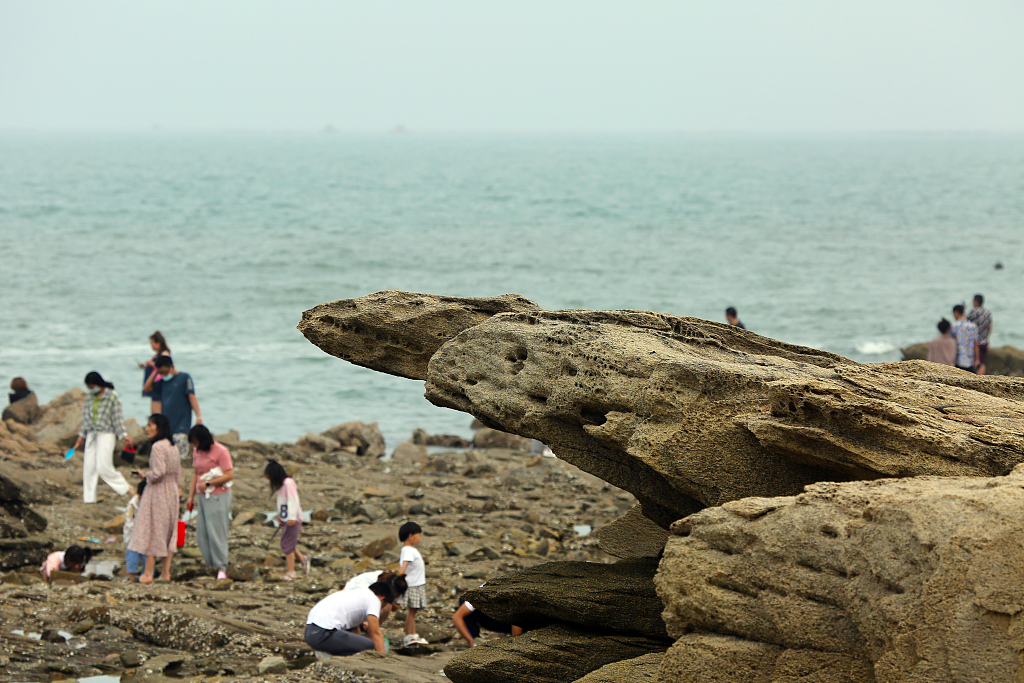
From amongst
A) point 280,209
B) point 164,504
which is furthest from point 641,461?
point 280,209

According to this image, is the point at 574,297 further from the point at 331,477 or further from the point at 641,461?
the point at 641,461

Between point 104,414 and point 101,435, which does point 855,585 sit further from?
point 101,435

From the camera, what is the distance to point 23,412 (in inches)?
866

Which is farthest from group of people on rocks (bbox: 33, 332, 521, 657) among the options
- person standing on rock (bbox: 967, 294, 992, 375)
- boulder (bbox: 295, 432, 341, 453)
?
person standing on rock (bbox: 967, 294, 992, 375)

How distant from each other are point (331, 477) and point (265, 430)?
749cm

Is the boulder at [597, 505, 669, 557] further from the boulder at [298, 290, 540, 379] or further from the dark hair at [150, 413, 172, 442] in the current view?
the dark hair at [150, 413, 172, 442]

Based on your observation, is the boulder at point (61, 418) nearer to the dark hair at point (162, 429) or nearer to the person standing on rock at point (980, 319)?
the dark hair at point (162, 429)

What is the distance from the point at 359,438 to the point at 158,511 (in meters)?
9.56

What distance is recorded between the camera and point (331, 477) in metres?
18.0

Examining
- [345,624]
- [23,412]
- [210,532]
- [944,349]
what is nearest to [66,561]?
[210,532]

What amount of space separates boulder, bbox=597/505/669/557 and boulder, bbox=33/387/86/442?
14.5 metres

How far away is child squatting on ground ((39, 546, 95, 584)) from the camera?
463 inches

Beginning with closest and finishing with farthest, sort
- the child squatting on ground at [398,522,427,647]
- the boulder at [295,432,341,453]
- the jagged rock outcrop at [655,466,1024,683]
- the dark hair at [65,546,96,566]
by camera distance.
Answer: the jagged rock outcrop at [655,466,1024,683]
the child squatting on ground at [398,522,427,647]
the dark hair at [65,546,96,566]
the boulder at [295,432,341,453]

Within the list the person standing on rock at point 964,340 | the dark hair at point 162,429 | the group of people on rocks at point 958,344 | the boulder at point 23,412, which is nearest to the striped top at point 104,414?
the dark hair at point 162,429
